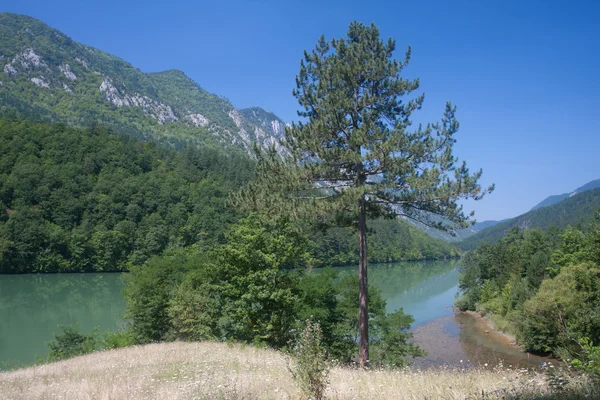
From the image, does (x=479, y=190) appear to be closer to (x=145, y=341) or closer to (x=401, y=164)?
(x=401, y=164)

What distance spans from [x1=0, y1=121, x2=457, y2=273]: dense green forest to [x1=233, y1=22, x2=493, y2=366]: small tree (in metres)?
46.2

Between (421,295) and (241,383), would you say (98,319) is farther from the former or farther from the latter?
(421,295)

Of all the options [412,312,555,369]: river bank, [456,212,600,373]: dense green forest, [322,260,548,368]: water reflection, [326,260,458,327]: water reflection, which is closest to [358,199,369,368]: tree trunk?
[322,260,548,368]: water reflection

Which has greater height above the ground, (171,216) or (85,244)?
(171,216)

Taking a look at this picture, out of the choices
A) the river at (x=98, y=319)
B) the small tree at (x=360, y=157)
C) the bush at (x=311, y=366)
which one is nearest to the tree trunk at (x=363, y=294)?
the small tree at (x=360, y=157)

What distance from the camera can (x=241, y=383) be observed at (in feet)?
21.1

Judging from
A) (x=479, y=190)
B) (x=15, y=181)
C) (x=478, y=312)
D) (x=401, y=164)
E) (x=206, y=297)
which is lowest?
(x=478, y=312)

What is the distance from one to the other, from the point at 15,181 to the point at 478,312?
80.6 metres

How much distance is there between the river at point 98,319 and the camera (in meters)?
26.2

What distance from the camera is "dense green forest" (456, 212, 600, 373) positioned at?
2206 centimetres

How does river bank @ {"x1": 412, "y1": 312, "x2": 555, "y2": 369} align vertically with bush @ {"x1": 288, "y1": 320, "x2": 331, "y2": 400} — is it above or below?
below

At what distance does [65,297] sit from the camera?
147 ft

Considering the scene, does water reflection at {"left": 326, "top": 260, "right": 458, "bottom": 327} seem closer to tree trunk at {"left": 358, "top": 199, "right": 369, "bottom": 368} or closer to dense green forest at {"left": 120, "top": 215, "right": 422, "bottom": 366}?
dense green forest at {"left": 120, "top": 215, "right": 422, "bottom": 366}

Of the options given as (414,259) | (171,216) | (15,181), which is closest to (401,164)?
(171,216)
